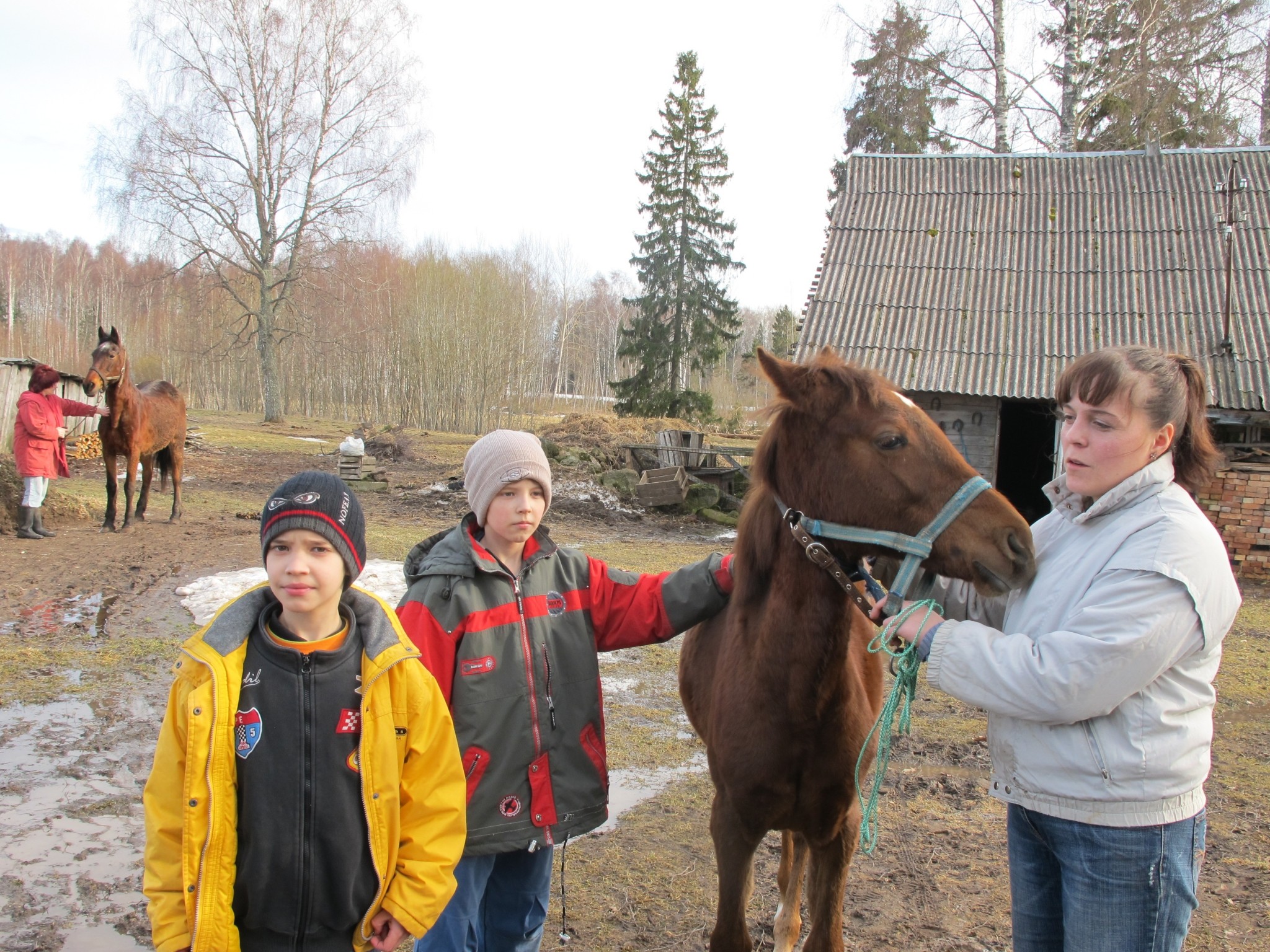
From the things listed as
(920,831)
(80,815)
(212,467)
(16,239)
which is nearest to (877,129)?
(212,467)

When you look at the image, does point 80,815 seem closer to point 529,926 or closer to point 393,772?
point 529,926

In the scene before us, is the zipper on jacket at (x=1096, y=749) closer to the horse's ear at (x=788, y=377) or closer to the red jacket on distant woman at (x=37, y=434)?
the horse's ear at (x=788, y=377)

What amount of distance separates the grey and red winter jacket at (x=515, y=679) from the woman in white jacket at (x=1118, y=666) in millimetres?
964

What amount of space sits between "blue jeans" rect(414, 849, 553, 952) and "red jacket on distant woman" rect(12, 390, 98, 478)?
8.71 m

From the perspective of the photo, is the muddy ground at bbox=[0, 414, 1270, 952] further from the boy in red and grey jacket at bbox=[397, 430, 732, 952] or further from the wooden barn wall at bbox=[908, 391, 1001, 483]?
the wooden barn wall at bbox=[908, 391, 1001, 483]

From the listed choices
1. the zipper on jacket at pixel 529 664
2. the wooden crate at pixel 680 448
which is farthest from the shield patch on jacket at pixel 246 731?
the wooden crate at pixel 680 448

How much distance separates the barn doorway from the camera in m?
13.3

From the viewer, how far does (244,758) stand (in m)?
1.65

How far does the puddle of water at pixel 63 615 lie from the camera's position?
19.8 ft

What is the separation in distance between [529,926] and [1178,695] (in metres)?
1.72

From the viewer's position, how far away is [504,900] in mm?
2215

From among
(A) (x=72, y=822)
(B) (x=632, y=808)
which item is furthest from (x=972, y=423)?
(A) (x=72, y=822)

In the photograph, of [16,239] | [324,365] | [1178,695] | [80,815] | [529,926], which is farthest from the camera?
[16,239]

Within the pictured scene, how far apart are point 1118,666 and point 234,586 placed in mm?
7440
